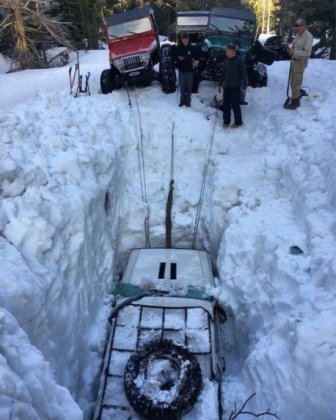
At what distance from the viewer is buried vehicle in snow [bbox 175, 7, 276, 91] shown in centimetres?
1033

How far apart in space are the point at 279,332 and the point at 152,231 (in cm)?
377

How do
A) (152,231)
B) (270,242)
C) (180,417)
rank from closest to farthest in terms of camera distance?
(180,417) < (270,242) < (152,231)

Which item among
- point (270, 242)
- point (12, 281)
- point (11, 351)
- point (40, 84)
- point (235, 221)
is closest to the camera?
point (11, 351)

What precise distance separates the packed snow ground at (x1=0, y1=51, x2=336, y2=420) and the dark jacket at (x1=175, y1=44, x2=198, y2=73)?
2.95 ft

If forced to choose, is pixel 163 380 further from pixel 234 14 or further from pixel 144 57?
pixel 234 14

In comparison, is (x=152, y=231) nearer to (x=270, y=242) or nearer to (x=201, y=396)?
(x=270, y=242)

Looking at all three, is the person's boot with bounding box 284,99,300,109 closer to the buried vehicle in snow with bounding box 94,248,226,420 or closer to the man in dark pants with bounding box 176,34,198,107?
the man in dark pants with bounding box 176,34,198,107

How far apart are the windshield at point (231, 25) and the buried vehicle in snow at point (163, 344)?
686cm

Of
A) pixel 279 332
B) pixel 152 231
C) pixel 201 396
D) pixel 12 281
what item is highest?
pixel 12 281

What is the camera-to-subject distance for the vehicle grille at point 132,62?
10.5 meters

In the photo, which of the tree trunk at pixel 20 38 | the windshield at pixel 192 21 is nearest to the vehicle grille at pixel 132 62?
the windshield at pixel 192 21

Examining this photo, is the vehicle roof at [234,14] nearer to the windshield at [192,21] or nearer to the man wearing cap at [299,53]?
the man wearing cap at [299,53]

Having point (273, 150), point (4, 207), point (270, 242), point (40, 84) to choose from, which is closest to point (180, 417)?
point (270, 242)

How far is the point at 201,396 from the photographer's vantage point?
489 centimetres
